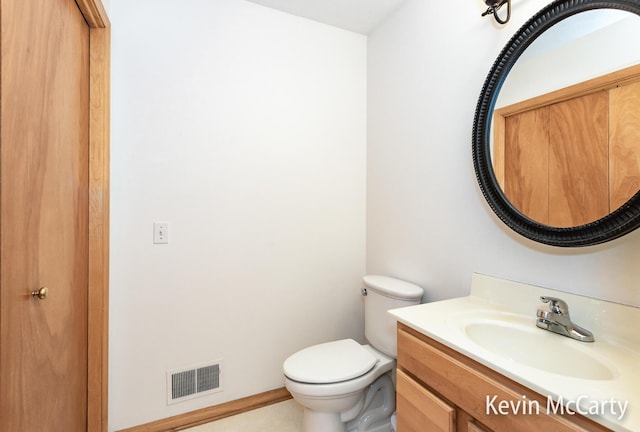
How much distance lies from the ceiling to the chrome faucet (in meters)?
1.78

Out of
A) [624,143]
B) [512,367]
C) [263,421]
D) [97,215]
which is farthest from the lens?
[263,421]

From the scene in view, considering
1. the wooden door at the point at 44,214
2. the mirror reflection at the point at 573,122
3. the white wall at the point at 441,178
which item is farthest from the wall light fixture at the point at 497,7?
the wooden door at the point at 44,214

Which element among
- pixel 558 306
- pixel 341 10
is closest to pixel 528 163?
pixel 558 306

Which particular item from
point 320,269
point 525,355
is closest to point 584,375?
point 525,355

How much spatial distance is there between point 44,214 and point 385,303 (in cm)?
150

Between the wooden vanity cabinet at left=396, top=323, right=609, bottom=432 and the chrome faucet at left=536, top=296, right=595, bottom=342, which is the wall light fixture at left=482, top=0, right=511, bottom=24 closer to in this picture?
the chrome faucet at left=536, top=296, right=595, bottom=342

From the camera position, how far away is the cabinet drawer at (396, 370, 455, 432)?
3.13 feet

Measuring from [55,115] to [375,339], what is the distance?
1.74 meters

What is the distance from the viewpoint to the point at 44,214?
3.25 feet

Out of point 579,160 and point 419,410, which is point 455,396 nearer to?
point 419,410

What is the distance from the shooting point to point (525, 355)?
1.04m

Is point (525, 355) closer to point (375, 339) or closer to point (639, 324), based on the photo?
point (639, 324)

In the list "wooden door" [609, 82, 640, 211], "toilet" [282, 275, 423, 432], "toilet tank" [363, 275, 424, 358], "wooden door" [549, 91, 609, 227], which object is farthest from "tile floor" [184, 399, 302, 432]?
"wooden door" [609, 82, 640, 211]

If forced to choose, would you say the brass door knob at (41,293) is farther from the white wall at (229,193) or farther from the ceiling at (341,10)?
the ceiling at (341,10)
